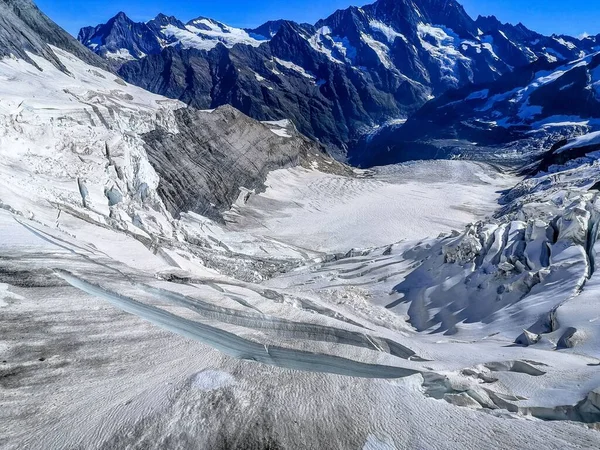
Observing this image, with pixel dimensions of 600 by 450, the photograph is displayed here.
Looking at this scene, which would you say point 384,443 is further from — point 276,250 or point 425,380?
point 276,250

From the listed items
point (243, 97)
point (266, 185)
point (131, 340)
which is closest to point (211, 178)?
point (266, 185)

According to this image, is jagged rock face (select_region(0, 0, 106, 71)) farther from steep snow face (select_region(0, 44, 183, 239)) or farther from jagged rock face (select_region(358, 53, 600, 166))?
jagged rock face (select_region(358, 53, 600, 166))

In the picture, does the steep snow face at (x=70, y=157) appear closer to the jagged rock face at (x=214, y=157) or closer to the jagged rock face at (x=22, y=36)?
the jagged rock face at (x=214, y=157)

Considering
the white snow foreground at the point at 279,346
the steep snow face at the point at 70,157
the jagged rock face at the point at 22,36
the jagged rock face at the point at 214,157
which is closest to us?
the white snow foreground at the point at 279,346

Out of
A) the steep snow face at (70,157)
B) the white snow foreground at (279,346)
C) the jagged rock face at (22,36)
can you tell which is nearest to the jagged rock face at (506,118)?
the steep snow face at (70,157)

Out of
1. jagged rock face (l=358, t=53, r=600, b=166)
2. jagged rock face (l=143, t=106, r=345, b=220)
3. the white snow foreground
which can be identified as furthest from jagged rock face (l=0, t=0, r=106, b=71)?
jagged rock face (l=358, t=53, r=600, b=166)

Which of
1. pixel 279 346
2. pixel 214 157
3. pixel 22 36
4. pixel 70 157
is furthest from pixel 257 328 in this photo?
pixel 22 36
